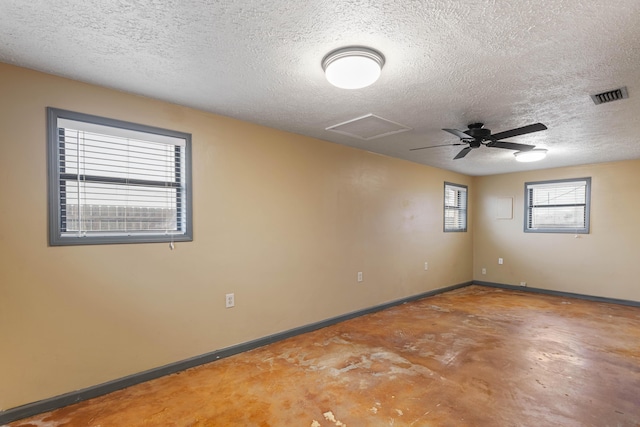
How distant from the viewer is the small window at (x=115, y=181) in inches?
88.7

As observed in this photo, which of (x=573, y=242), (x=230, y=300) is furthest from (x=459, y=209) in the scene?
(x=230, y=300)

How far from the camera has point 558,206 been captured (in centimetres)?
564

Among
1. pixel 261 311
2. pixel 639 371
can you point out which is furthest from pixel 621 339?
pixel 261 311

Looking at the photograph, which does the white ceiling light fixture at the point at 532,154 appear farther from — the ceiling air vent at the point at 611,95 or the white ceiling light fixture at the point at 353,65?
the white ceiling light fixture at the point at 353,65

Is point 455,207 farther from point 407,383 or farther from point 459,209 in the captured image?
point 407,383

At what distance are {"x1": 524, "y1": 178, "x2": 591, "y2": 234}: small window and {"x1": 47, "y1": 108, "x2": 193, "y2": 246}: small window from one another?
607 cm

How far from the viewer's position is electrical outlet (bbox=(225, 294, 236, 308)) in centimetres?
304

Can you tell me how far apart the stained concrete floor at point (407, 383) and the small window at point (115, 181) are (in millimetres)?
1235

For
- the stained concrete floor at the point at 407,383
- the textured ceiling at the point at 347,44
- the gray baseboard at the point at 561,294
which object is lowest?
the gray baseboard at the point at 561,294

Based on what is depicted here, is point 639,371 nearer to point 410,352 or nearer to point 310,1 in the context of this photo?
point 410,352

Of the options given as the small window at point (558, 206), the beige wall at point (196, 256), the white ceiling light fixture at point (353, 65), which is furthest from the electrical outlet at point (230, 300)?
the small window at point (558, 206)

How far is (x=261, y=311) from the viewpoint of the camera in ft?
10.8

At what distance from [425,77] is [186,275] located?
2536 millimetres

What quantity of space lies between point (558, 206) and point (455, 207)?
1712 mm
